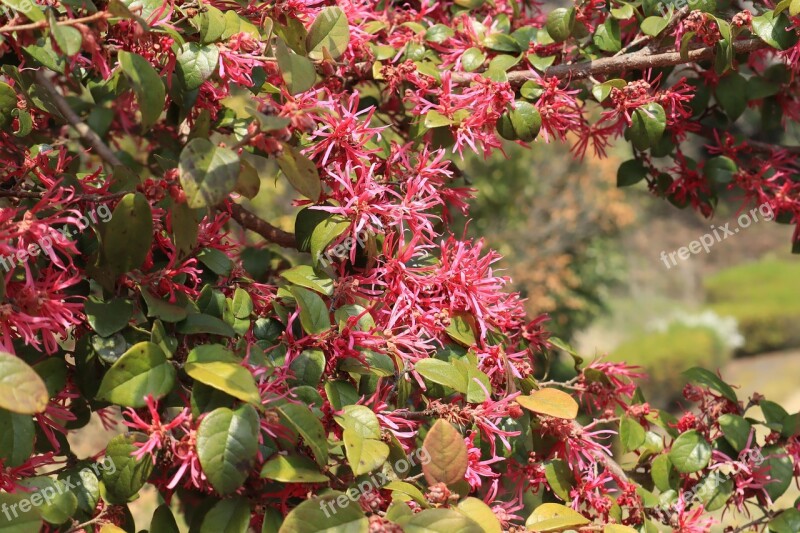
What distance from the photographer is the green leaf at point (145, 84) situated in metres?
0.73

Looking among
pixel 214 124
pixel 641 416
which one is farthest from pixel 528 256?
pixel 214 124

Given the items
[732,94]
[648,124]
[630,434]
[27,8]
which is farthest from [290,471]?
[732,94]

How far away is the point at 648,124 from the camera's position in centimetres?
113

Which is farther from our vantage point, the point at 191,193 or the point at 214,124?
the point at 214,124

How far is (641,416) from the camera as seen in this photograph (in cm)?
122

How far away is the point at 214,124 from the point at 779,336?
7194 mm

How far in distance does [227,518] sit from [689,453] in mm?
688

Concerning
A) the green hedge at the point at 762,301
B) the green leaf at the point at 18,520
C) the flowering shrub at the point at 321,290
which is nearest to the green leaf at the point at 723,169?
the flowering shrub at the point at 321,290

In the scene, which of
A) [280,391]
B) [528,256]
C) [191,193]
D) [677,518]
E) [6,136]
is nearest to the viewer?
[191,193]

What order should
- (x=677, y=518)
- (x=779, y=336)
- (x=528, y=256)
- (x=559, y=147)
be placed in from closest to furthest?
(x=677, y=518), (x=528, y=256), (x=559, y=147), (x=779, y=336)

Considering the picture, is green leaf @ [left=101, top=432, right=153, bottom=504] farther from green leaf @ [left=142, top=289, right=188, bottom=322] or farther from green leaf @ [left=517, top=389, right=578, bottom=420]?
green leaf @ [left=517, top=389, right=578, bottom=420]

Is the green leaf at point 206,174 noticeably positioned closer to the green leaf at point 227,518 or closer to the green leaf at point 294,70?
the green leaf at point 294,70

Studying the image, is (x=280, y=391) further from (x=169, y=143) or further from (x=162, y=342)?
(x=169, y=143)

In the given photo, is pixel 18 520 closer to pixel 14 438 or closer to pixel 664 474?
pixel 14 438
